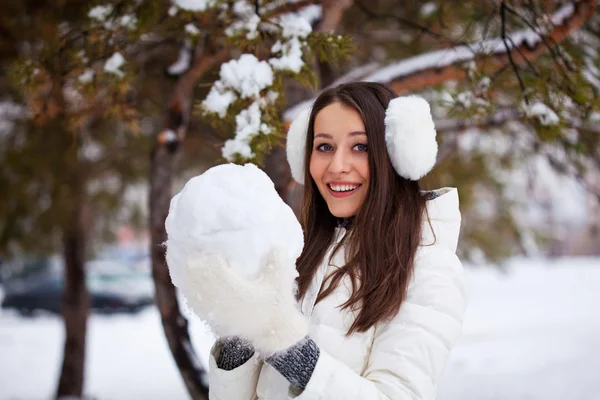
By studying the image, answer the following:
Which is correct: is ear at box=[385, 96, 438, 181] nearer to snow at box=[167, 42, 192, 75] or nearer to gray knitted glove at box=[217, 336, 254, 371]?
gray knitted glove at box=[217, 336, 254, 371]

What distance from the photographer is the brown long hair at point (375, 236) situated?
4.96ft

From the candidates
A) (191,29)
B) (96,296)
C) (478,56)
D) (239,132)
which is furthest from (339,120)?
(96,296)

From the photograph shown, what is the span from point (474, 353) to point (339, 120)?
734cm

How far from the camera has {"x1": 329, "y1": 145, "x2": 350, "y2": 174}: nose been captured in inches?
65.7

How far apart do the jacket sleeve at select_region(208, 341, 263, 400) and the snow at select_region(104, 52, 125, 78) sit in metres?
1.46

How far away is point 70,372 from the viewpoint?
223 inches

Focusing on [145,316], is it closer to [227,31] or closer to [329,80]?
[329,80]

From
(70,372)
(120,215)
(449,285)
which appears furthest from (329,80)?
(120,215)

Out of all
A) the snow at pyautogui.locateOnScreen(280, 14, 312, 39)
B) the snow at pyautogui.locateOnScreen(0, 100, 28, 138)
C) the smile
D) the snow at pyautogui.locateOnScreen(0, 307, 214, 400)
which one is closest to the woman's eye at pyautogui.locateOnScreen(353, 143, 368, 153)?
the smile

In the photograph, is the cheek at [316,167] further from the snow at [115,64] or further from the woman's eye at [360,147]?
the snow at [115,64]

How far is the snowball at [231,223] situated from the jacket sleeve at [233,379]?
0.28 m

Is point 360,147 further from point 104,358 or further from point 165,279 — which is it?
point 104,358

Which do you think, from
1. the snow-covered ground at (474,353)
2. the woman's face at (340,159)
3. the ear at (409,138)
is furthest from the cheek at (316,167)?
the snow-covered ground at (474,353)

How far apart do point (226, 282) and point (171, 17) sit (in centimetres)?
162
